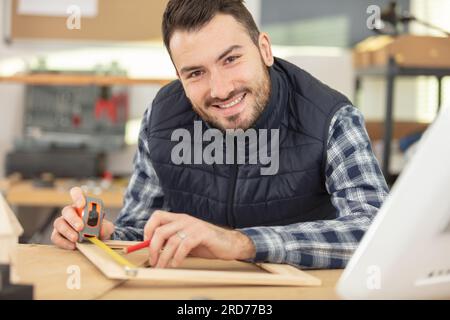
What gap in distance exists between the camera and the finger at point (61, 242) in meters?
1.20

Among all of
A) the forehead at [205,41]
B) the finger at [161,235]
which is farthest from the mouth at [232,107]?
the finger at [161,235]

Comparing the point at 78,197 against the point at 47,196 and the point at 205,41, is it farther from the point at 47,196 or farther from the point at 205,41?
the point at 47,196

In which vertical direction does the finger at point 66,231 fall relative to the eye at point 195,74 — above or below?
below

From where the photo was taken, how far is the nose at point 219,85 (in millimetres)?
1401

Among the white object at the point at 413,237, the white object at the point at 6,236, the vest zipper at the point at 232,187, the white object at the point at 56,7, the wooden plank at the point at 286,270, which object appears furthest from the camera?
the white object at the point at 56,7

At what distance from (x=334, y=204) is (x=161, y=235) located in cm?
48

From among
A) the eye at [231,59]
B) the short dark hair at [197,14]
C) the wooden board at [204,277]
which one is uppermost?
the short dark hair at [197,14]

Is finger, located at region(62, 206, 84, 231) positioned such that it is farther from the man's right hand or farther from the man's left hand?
the man's left hand

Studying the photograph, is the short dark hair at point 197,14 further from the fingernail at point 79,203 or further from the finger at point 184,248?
the finger at point 184,248

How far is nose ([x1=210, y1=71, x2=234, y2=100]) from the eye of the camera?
4.60 feet

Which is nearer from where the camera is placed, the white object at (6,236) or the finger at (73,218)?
the white object at (6,236)

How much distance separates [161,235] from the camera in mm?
1003

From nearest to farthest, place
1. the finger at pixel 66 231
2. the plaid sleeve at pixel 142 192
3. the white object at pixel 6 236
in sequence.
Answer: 1. the white object at pixel 6 236
2. the finger at pixel 66 231
3. the plaid sleeve at pixel 142 192

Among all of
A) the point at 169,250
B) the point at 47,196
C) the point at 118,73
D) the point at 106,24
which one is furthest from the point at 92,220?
the point at 106,24
